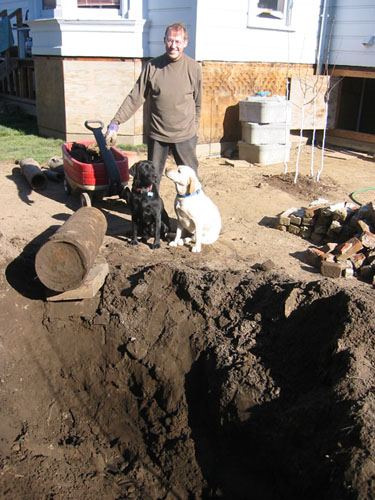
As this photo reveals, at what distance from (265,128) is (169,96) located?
14.5ft

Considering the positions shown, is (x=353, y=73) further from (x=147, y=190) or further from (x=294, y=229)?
(x=147, y=190)

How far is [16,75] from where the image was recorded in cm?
1586

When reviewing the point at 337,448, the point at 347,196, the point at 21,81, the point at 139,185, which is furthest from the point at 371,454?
the point at 21,81

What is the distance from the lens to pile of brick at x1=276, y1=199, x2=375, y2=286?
5832 mm

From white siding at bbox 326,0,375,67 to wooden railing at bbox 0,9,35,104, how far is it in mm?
8120

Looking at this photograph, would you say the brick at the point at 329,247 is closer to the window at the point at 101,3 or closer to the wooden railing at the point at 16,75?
the window at the point at 101,3

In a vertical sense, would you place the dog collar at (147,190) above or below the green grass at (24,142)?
above

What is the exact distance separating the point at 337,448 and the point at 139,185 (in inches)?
151

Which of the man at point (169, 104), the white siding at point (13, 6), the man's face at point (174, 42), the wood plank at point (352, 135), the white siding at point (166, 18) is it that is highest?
the white siding at point (13, 6)

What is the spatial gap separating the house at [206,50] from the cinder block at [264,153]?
2.34 ft

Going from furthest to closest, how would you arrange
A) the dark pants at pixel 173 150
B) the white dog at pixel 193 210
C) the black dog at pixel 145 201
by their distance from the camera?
the dark pants at pixel 173 150 → the black dog at pixel 145 201 → the white dog at pixel 193 210

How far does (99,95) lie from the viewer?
36.3 ft

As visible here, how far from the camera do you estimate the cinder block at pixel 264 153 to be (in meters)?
10.4

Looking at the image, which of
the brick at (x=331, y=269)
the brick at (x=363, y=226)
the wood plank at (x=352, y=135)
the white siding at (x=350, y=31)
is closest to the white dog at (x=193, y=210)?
the brick at (x=331, y=269)
